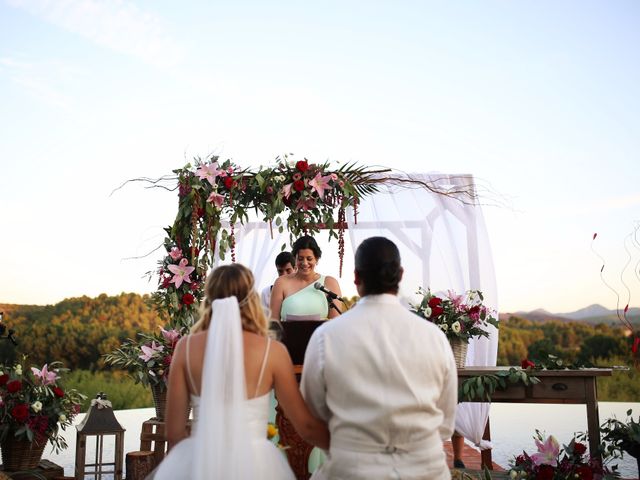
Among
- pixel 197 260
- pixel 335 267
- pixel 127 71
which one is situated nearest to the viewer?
pixel 197 260

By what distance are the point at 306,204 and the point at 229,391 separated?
10.7 feet

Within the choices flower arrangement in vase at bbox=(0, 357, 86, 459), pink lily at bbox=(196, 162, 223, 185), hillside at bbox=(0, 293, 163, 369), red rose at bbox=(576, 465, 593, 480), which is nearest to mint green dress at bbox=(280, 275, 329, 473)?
pink lily at bbox=(196, 162, 223, 185)

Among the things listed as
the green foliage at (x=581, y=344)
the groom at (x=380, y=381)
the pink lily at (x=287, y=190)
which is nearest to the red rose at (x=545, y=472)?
the groom at (x=380, y=381)

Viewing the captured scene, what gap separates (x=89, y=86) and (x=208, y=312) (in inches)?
283

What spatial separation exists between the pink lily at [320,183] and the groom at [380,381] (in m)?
3.13

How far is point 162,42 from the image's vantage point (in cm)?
744

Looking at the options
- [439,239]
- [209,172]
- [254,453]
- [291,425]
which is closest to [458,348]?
[439,239]

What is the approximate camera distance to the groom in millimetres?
2064

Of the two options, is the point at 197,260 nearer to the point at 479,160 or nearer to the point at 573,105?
the point at 479,160

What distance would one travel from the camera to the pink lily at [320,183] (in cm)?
529

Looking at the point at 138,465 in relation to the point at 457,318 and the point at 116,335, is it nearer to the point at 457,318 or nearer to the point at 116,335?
the point at 457,318

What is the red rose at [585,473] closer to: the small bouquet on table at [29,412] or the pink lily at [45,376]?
the small bouquet on table at [29,412]

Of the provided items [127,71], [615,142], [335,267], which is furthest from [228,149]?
[615,142]

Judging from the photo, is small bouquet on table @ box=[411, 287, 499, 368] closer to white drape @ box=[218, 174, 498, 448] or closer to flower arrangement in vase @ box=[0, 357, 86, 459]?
white drape @ box=[218, 174, 498, 448]
